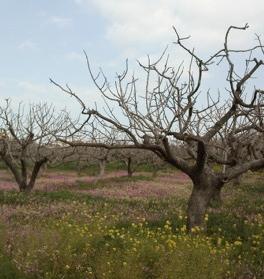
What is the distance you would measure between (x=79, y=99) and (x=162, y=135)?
2.09 metres

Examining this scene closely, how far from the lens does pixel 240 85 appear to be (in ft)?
39.0

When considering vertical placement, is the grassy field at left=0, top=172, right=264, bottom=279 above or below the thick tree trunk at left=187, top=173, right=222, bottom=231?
below

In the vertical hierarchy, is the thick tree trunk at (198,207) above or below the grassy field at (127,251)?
above

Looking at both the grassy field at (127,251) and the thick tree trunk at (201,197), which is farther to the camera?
the thick tree trunk at (201,197)

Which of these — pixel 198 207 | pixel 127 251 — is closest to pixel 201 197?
pixel 198 207

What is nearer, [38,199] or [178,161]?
[178,161]

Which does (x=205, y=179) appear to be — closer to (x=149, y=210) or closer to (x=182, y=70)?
(x=182, y=70)

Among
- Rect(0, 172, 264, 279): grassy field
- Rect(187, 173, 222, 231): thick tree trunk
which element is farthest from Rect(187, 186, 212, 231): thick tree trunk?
Rect(0, 172, 264, 279): grassy field

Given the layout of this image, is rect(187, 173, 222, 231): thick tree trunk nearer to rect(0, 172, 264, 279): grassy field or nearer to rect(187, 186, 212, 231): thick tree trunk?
rect(187, 186, 212, 231): thick tree trunk

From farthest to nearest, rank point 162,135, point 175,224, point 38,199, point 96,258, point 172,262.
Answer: point 38,199 < point 175,224 < point 162,135 < point 96,258 < point 172,262

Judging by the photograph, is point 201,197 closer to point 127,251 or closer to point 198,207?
point 198,207

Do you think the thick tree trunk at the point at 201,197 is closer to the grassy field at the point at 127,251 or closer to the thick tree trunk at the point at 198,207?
the thick tree trunk at the point at 198,207

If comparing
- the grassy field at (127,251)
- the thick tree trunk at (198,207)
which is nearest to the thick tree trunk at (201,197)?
the thick tree trunk at (198,207)

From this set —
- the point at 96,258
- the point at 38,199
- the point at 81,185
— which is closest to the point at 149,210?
the point at 38,199
